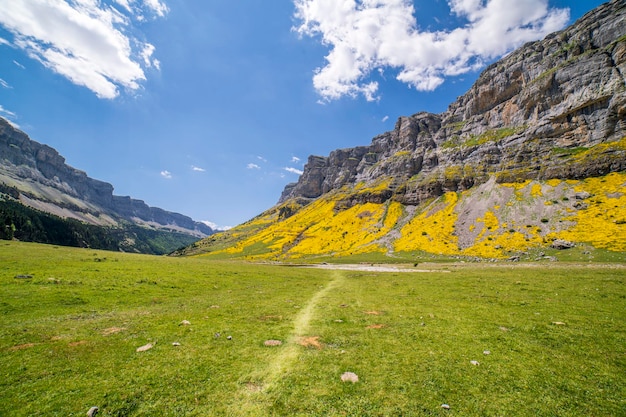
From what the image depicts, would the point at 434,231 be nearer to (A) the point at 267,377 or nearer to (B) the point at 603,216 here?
(B) the point at 603,216

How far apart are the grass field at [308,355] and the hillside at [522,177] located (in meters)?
66.5

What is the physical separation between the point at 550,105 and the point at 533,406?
185180mm

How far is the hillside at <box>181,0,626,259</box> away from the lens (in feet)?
268

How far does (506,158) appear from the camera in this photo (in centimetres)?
13512

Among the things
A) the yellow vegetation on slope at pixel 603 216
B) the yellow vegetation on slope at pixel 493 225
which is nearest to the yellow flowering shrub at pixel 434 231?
the yellow vegetation on slope at pixel 493 225

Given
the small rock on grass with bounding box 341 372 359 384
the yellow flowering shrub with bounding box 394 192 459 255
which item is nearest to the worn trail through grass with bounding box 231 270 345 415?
the small rock on grass with bounding box 341 372 359 384

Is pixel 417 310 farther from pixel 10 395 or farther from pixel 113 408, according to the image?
pixel 10 395

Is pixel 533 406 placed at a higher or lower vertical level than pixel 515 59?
lower

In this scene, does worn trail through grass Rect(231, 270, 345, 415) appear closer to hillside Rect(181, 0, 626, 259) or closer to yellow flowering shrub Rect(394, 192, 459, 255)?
hillside Rect(181, 0, 626, 259)

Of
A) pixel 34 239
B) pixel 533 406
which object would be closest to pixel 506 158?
pixel 533 406

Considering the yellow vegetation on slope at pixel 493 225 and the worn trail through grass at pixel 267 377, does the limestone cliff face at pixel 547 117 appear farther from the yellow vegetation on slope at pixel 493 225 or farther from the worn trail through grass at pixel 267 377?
the worn trail through grass at pixel 267 377

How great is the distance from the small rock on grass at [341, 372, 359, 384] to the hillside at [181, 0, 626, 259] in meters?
76.8

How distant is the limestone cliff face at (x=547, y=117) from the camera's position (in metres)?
105

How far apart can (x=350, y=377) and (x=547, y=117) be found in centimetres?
17880
